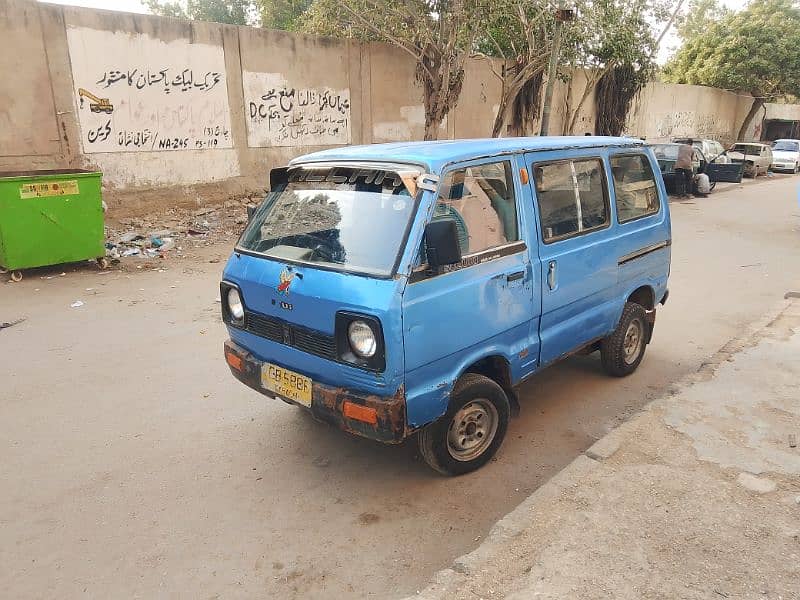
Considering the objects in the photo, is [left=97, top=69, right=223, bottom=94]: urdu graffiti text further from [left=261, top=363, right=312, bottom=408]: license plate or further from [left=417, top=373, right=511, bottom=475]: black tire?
[left=417, top=373, right=511, bottom=475]: black tire

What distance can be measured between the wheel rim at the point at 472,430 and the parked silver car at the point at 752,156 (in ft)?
73.0

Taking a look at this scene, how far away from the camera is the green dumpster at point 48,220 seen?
7090 mm

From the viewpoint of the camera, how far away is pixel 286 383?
3244 millimetres

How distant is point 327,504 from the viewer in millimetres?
3201

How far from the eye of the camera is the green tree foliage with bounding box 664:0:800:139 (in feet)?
85.5

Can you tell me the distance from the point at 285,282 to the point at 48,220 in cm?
575

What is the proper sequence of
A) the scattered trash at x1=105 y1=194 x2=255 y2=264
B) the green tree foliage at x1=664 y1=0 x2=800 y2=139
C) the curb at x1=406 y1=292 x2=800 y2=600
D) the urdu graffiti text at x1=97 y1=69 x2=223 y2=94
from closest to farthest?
1. the curb at x1=406 y1=292 x2=800 y2=600
2. the scattered trash at x1=105 y1=194 x2=255 y2=264
3. the urdu graffiti text at x1=97 y1=69 x2=223 y2=94
4. the green tree foliage at x1=664 y1=0 x2=800 y2=139

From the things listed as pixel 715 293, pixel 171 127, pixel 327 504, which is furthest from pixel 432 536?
pixel 171 127

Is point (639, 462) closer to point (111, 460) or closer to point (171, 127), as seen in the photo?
point (111, 460)

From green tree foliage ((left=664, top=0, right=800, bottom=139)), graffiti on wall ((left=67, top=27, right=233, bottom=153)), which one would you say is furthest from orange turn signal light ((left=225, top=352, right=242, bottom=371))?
green tree foliage ((left=664, top=0, right=800, bottom=139))

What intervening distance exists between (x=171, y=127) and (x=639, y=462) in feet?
33.1

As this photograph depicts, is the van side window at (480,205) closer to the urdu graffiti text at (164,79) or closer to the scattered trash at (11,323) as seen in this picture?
the scattered trash at (11,323)

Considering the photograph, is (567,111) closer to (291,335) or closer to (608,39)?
(608,39)

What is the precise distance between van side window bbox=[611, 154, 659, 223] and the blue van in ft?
0.52
